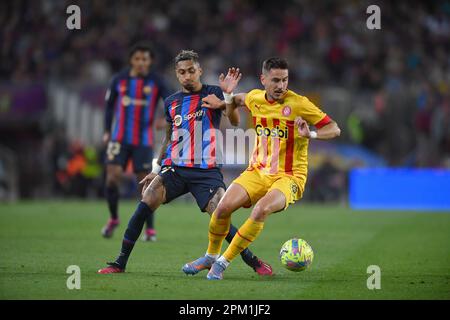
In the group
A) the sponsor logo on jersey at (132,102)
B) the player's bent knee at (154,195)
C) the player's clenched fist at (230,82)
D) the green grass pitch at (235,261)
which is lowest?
the green grass pitch at (235,261)

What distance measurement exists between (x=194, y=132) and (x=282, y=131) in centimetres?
93

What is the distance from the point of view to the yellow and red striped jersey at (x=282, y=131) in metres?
8.89

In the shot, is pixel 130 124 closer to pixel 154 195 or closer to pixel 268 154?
pixel 154 195

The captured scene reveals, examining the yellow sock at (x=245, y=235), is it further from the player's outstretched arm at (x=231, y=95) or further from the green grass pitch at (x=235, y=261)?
the player's outstretched arm at (x=231, y=95)

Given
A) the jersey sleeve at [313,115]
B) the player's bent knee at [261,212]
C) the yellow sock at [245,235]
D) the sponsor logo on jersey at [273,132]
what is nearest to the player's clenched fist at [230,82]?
the sponsor logo on jersey at [273,132]

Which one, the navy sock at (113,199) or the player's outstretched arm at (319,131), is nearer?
the player's outstretched arm at (319,131)

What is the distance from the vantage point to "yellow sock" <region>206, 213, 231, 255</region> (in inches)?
348

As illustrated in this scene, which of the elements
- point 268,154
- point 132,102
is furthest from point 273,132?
point 132,102

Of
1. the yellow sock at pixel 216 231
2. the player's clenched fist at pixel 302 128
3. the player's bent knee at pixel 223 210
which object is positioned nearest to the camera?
the player's clenched fist at pixel 302 128

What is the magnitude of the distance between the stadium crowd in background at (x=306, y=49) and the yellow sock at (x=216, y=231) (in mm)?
13841

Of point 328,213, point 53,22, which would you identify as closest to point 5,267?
point 328,213

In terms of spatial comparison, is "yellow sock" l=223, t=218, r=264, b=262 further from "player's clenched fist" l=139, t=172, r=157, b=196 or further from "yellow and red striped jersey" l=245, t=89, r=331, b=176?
"player's clenched fist" l=139, t=172, r=157, b=196

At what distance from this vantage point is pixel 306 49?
79.0ft

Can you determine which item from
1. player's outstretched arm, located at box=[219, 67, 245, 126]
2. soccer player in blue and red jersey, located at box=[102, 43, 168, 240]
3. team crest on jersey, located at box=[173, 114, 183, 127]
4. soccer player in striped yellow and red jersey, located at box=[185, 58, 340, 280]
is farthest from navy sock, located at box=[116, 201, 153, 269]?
soccer player in blue and red jersey, located at box=[102, 43, 168, 240]
